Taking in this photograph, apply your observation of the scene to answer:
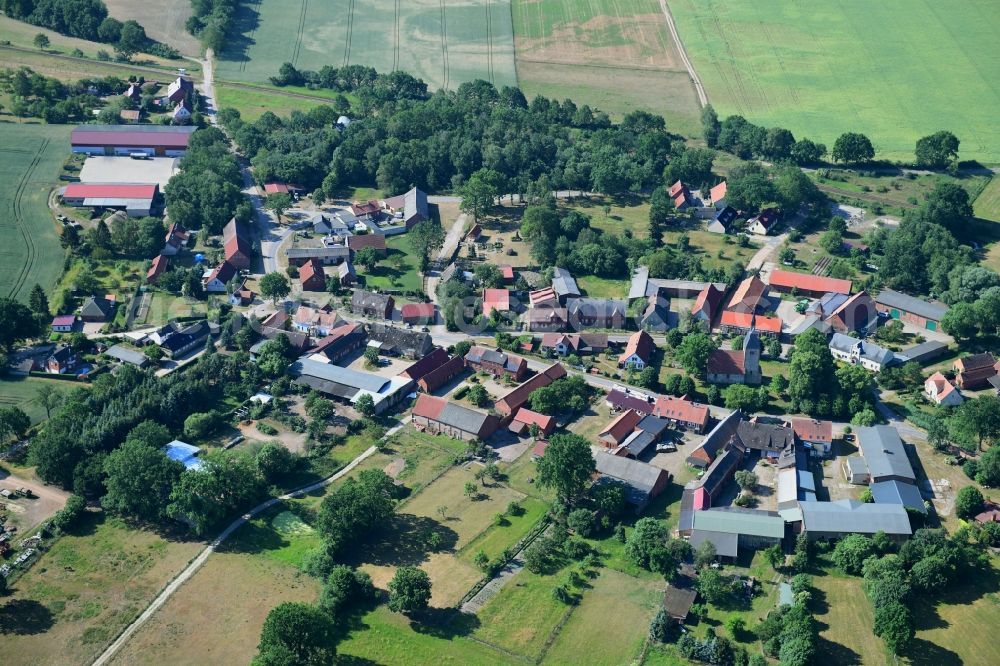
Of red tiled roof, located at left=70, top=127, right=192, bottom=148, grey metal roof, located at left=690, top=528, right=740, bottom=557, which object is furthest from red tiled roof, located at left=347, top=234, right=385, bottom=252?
grey metal roof, located at left=690, top=528, right=740, bottom=557

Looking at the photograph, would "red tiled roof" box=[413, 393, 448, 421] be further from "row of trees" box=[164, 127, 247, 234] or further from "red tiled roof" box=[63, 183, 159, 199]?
"red tiled roof" box=[63, 183, 159, 199]

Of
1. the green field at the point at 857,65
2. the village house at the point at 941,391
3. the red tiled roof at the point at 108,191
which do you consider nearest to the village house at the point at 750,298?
the village house at the point at 941,391

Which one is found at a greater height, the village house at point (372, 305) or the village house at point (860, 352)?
the village house at point (860, 352)

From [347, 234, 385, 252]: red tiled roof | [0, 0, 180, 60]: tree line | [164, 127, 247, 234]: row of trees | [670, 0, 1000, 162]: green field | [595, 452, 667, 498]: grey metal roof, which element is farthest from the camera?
Result: [0, 0, 180, 60]: tree line

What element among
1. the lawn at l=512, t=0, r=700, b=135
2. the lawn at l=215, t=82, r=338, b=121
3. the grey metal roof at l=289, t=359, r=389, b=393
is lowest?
the grey metal roof at l=289, t=359, r=389, b=393

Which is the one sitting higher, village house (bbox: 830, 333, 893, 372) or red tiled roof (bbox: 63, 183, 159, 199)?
red tiled roof (bbox: 63, 183, 159, 199)

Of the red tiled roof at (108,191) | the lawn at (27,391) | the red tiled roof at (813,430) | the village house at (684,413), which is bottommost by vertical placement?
the lawn at (27,391)

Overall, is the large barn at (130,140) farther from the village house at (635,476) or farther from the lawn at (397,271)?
the village house at (635,476)
